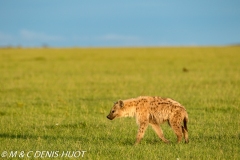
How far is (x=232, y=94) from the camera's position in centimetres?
2091

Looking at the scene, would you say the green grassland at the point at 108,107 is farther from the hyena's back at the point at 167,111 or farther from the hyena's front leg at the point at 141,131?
the hyena's back at the point at 167,111

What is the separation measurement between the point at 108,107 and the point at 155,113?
682 cm

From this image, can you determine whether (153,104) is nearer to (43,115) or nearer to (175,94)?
(43,115)

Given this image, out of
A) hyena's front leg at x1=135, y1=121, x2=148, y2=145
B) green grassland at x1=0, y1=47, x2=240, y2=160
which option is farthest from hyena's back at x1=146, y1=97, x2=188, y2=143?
green grassland at x1=0, y1=47, x2=240, y2=160

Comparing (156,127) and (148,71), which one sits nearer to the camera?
(156,127)

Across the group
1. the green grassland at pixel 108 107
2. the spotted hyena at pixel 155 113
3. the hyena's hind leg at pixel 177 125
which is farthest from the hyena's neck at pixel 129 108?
the hyena's hind leg at pixel 177 125

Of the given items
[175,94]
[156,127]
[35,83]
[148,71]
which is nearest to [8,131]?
[156,127]

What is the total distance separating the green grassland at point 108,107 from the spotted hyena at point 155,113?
35cm

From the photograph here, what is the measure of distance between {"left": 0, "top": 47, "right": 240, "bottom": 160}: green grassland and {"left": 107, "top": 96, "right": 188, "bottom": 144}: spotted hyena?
0.35 metres

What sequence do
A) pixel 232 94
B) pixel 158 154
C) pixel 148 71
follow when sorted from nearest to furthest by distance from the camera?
pixel 158 154 < pixel 232 94 < pixel 148 71

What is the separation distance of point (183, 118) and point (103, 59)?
115 ft

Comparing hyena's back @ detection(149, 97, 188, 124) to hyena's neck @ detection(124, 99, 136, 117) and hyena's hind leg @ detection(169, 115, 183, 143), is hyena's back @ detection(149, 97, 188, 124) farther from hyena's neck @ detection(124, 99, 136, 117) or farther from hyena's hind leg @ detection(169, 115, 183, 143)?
hyena's neck @ detection(124, 99, 136, 117)

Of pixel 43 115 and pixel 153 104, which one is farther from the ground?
pixel 153 104

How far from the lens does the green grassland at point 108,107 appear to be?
10252 millimetres
